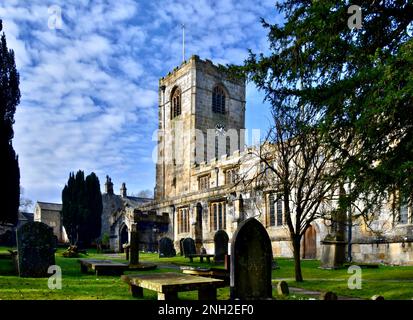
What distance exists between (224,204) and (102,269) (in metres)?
18.5

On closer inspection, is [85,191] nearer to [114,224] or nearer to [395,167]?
[114,224]

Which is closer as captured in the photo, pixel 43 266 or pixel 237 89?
pixel 43 266

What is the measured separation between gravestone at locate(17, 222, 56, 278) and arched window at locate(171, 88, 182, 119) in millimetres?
35617

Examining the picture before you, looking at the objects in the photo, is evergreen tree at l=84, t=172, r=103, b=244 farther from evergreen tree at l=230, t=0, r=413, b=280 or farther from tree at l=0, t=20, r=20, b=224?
evergreen tree at l=230, t=0, r=413, b=280

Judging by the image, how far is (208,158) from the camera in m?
43.3

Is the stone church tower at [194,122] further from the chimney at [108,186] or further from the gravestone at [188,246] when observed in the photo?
the chimney at [108,186]

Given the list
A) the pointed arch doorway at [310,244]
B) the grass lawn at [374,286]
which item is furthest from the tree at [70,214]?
the grass lawn at [374,286]

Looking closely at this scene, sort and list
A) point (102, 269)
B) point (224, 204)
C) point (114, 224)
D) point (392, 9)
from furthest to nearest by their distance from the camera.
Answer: point (114, 224)
point (224, 204)
point (102, 269)
point (392, 9)

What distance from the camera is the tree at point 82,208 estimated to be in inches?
1706

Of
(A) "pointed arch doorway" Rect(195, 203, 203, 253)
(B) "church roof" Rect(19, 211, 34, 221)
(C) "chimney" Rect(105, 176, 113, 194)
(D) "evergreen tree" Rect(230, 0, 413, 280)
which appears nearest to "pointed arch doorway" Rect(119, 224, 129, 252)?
(A) "pointed arch doorway" Rect(195, 203, 203, 253)

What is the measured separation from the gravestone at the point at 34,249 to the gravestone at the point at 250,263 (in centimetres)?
650

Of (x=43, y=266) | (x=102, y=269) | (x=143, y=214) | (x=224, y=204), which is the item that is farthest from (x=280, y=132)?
(x=143, y=214)

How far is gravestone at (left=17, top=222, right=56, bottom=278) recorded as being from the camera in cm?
1154

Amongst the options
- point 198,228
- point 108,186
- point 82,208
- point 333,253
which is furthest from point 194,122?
point 333,253
